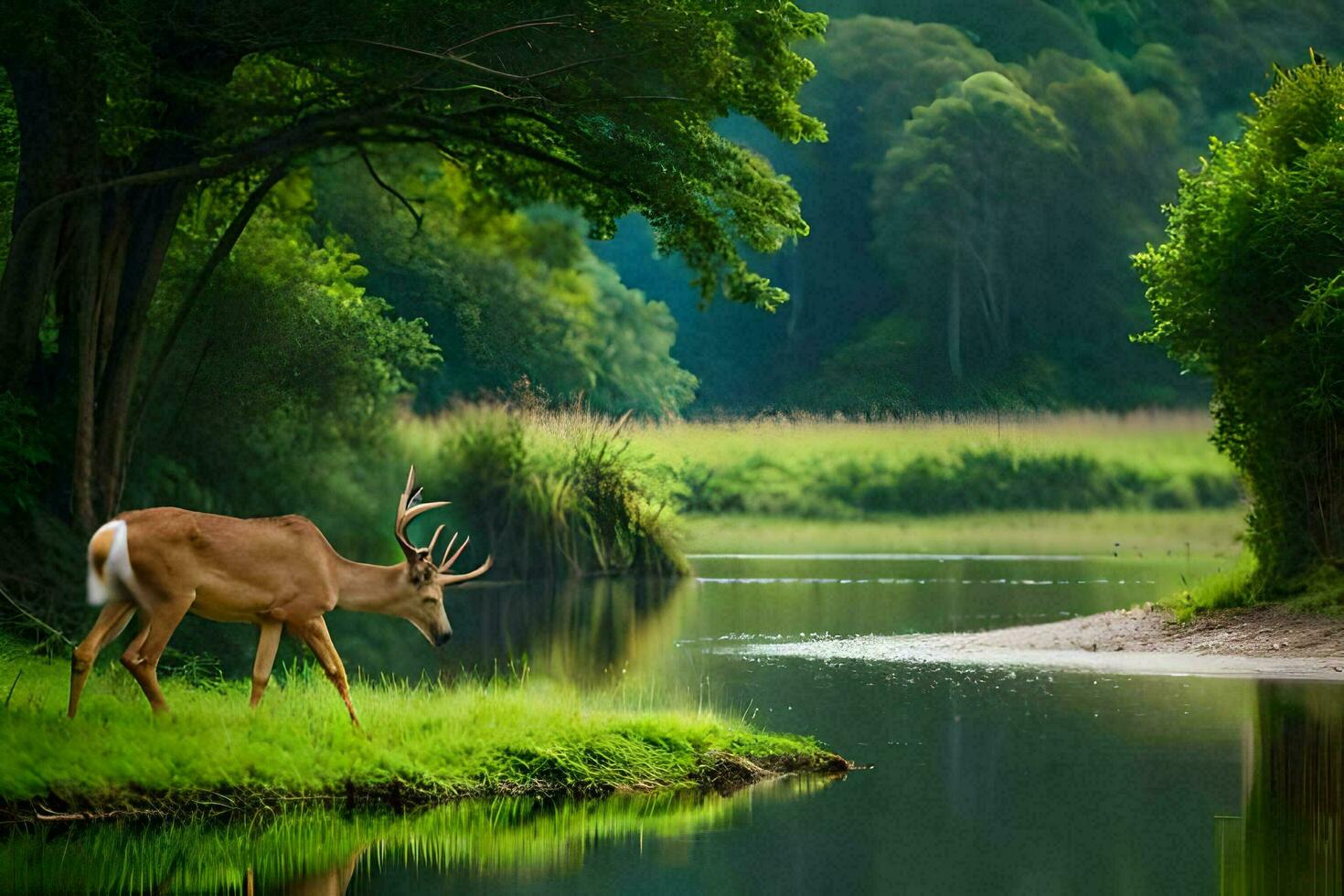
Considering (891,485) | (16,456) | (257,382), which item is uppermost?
(257,382)

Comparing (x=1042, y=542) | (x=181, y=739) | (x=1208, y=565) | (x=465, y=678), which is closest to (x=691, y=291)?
(x=1042, y=542)

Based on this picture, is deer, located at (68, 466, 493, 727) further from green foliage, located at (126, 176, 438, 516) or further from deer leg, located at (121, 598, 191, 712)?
green foliage, located at (126, 176, 438, 516)

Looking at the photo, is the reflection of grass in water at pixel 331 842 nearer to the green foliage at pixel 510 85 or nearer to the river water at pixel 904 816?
the river water at pixel 904 816

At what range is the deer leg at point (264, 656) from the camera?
10.5 m

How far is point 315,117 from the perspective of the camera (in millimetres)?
14922

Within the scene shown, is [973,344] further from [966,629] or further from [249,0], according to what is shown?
[249,0]

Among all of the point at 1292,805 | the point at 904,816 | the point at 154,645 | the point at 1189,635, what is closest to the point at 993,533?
the point at 1189,635

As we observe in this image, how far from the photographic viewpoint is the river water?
8.13 metres

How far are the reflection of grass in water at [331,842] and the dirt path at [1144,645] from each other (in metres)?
7.42

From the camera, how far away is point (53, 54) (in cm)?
1315

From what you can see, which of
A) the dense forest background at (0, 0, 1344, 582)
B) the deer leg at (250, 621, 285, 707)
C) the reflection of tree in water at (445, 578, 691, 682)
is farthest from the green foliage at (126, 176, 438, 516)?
the deer leg at (250, 621, 285, 707)

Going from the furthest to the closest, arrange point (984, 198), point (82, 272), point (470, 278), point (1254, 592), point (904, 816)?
point (984, 198) → point (470, 278) → point (1254, 592) → point (82, 272) → point (904, 816)

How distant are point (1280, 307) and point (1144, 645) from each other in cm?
364

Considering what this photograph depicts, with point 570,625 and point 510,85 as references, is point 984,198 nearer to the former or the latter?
point 570,625
